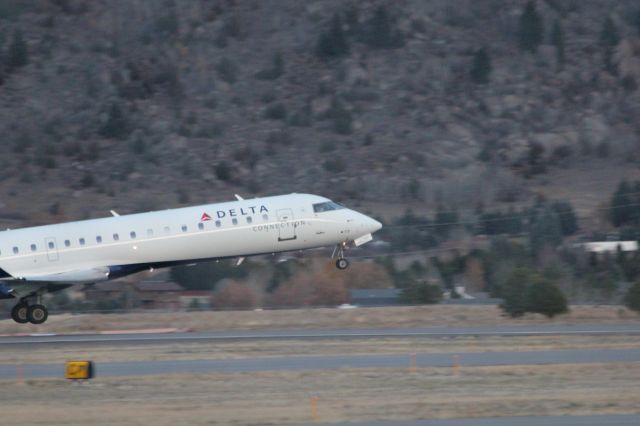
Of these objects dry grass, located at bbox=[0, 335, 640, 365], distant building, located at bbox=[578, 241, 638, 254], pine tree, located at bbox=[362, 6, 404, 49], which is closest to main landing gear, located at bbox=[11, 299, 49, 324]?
dry grass, located at bbox=[0, 335, 640, 365]

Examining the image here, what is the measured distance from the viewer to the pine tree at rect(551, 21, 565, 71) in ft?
350

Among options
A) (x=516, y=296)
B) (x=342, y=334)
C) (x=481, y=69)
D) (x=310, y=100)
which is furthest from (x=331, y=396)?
(x=481, y=69)

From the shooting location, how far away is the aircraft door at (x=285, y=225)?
41.4 metres

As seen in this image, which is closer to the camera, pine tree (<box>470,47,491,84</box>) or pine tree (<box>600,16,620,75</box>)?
pine tree (<box>470,47,491,84</box>)

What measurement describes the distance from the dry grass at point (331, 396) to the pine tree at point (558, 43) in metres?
80.9

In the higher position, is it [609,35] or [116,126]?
[609,35]

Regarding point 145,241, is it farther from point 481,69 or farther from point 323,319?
point 481,69

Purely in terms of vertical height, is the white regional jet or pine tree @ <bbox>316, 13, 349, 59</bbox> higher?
pine tree @ <bbox>316, 13, 349, 59</bbox>

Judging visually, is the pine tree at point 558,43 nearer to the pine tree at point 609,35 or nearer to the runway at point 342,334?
the pine tree at point 609,35

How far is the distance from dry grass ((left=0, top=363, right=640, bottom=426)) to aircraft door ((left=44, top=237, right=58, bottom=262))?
13235mm

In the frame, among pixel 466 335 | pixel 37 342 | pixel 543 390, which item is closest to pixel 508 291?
pixel 466 335

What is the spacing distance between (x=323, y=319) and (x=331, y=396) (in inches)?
842

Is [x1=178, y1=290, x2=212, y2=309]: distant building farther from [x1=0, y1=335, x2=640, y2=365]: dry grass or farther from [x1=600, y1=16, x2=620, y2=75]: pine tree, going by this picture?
[x1=600, y1=16, x2=620, y2=75]: pine tree

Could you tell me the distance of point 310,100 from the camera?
4011 inches
